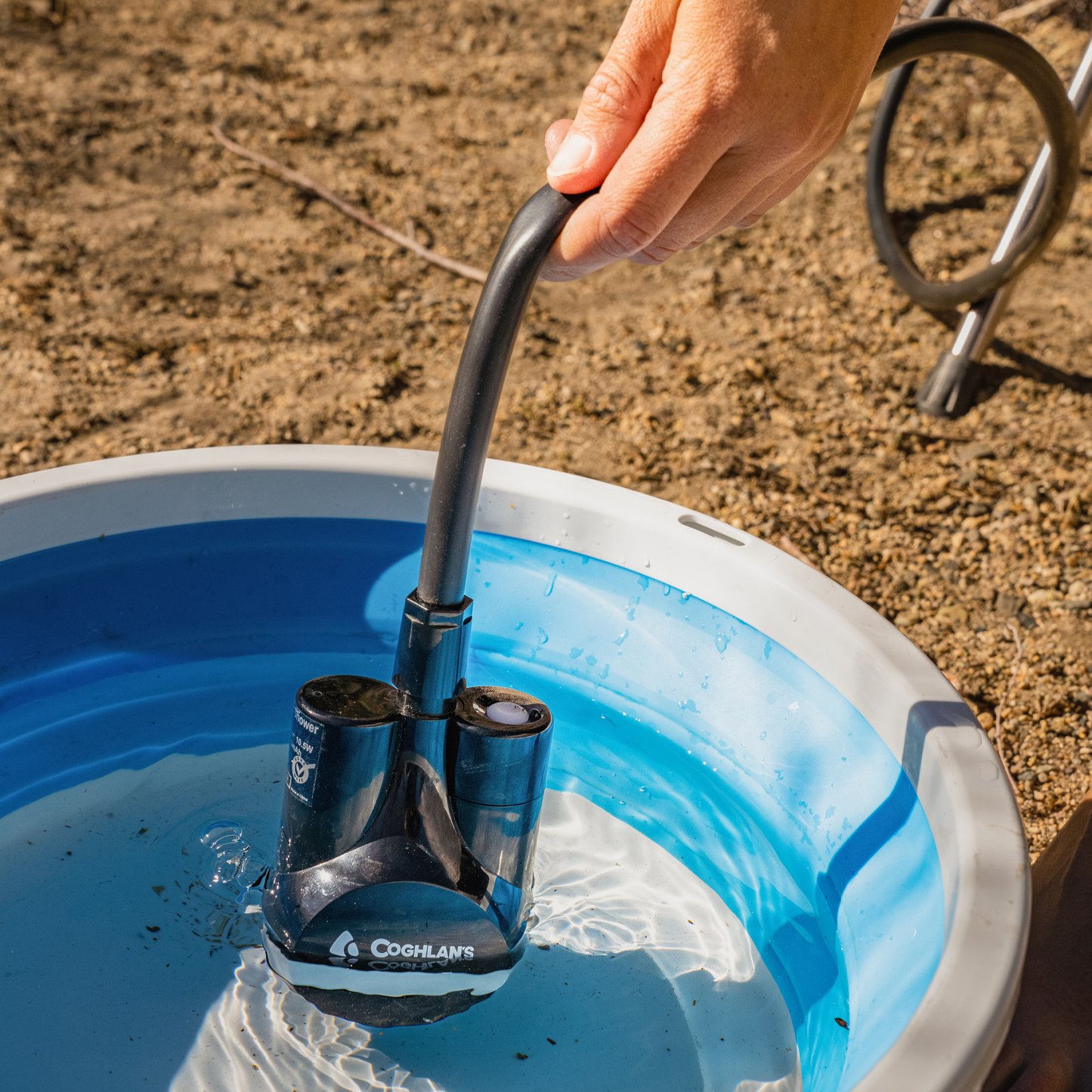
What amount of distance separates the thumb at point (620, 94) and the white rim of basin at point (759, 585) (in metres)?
0.58

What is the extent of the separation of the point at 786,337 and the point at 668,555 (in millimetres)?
1255

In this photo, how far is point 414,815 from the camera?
0.87 meters

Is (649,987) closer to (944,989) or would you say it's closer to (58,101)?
(944,989)

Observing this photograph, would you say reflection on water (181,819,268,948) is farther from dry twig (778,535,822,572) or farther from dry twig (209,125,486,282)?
dry twig (209,125,486,282)

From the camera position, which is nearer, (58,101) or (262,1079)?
(262,1079)

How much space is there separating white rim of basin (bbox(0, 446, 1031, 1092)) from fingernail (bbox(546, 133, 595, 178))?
1.91 ft

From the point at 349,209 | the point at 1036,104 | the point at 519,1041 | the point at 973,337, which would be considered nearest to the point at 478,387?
the point at 519,1041

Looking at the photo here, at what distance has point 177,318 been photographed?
2.25 m

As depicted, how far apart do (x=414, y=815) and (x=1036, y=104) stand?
144cm

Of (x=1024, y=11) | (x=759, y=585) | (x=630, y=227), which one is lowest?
(x=759, y=585)

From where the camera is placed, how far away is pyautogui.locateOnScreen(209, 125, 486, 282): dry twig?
8.07ft

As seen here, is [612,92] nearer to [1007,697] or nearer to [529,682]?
[529,682]

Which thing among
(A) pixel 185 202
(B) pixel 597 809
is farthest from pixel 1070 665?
(A) pixel 185 202

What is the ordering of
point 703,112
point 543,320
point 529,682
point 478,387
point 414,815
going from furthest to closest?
point 543,320 → point 529,682 → point 414,815 → point 478,387 → point 703,112
